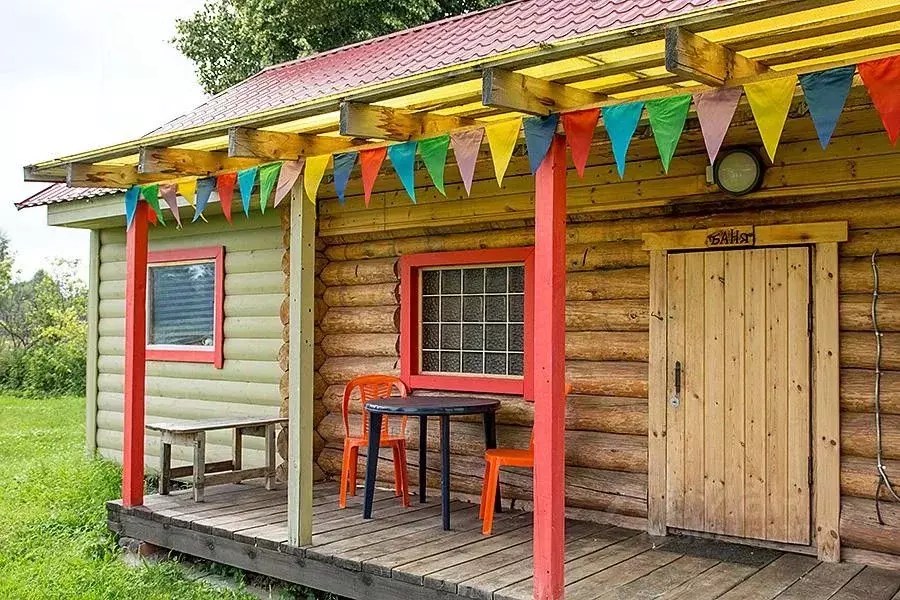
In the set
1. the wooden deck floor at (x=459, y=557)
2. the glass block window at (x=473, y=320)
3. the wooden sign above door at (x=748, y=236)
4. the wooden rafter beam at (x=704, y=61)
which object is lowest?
the wooden deck floor at (x=459, y=557)

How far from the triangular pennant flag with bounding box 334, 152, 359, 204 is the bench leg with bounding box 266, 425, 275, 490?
101 inches

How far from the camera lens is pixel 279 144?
16.1 feet

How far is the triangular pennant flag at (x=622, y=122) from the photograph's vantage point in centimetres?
364

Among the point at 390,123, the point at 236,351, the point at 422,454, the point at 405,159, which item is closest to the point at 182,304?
the point at 236,351

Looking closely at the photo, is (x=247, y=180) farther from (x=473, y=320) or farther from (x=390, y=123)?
(x=473, y=320)

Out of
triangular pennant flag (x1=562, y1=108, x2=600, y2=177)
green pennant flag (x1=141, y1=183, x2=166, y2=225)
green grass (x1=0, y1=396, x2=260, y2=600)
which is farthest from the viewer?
green pennant flag (x1=141, y1=183, x2=166, y2=225)

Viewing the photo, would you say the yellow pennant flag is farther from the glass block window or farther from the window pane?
the window pane

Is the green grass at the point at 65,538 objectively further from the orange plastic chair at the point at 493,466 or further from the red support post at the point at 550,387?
the red support post at the point at 550,387

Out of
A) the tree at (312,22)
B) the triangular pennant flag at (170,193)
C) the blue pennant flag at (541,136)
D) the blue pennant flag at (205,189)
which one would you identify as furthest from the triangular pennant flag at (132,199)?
the tree at (312,22)

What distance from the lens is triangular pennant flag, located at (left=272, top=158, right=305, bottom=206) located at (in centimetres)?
505

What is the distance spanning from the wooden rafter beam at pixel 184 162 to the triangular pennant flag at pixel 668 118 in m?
2.53

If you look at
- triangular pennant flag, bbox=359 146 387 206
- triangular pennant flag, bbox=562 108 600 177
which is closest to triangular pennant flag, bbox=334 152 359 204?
triangular pennant flag, bbox=359 146 387 206

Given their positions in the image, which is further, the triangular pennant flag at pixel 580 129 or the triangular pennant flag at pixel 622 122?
the triangular pennant flag at pixel 580 129

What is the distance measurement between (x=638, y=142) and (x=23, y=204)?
6.38 m
